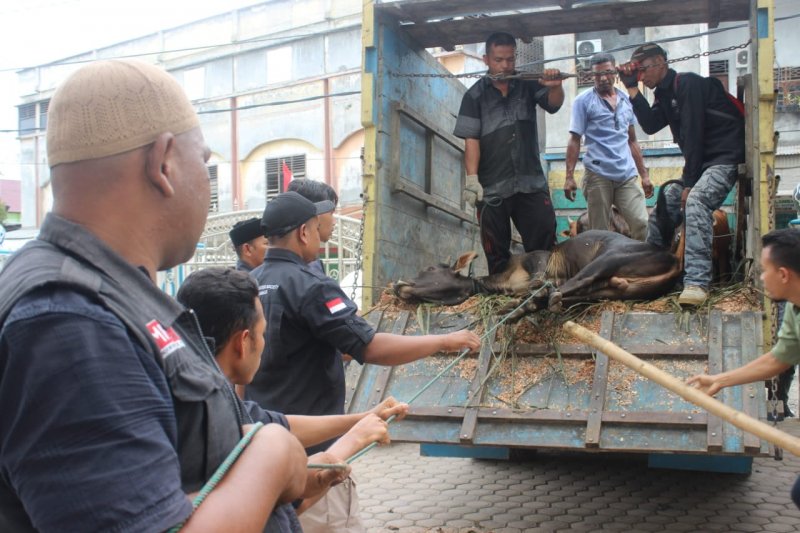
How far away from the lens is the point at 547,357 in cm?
418

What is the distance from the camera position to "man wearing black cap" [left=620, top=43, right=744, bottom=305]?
15.5 ft

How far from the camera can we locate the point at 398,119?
18.7 feet

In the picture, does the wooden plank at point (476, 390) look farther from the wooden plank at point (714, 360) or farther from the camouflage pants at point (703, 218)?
the camouflage pants at point (703, 218)

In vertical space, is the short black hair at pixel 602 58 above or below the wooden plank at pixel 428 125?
above

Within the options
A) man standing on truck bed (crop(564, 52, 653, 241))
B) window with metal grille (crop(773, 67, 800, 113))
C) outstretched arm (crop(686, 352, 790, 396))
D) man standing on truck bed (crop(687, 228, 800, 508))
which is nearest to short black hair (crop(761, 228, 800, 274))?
man standing on truck bed (crop(687, 228, 800, 508))

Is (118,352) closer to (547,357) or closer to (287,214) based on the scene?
(287,214)

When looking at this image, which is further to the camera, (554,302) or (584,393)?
(554,302)

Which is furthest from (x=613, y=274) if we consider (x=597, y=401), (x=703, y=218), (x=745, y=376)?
(x=745, y=376)

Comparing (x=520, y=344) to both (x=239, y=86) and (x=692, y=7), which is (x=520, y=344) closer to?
(x=692, y=7)

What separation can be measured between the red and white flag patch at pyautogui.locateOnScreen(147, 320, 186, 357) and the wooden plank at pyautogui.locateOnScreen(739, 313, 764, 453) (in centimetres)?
286

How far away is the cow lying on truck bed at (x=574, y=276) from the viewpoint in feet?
15.5

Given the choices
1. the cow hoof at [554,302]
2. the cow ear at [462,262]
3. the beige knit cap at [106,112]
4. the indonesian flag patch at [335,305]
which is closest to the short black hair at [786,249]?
the cow hoof at [554,302]

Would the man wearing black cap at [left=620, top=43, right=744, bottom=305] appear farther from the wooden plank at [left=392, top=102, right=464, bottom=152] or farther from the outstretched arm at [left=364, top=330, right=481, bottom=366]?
the outstretched arm at [left=364, top=330, right=481, bottom=366]

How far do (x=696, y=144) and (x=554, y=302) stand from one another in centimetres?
164
